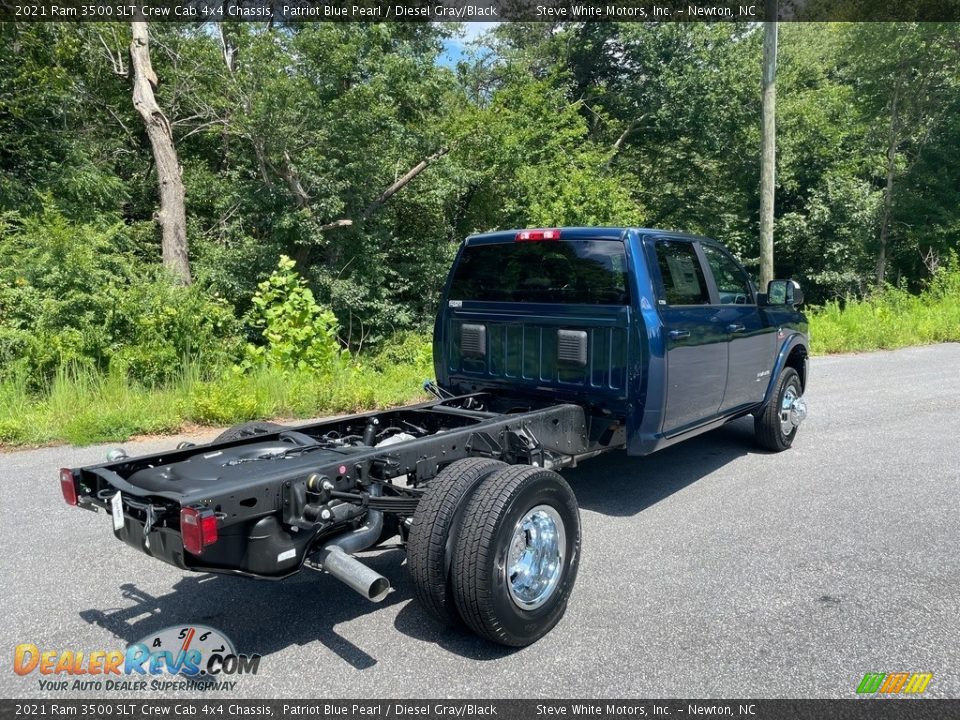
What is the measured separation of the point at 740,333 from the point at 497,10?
2463 cm

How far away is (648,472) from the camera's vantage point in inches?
251

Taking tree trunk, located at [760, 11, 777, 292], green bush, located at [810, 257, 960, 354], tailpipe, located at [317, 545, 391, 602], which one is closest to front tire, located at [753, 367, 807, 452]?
tailpipe, located at [317, 545, 391, 602]

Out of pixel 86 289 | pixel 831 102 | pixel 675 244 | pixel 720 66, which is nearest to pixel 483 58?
pixel 720 66

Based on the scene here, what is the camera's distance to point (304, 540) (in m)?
3.53

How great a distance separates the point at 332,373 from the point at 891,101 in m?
23.4

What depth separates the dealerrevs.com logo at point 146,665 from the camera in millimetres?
3238

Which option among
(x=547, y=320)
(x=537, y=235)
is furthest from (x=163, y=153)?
(x=547, y=320)

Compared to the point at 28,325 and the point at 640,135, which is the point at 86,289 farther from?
the point at 640,135

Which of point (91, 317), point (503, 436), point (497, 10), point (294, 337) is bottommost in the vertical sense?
point (294, 337)

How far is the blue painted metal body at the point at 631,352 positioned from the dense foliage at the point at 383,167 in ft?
12.5

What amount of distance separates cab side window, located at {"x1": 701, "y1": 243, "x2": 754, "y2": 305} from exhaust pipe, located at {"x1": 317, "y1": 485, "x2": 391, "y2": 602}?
359cm

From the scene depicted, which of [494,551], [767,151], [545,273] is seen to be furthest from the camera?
[767,151]

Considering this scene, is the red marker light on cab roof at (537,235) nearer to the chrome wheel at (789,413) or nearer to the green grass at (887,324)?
the chrome wheel at (789,413)

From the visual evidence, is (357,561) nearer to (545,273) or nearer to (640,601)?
(640,601)
